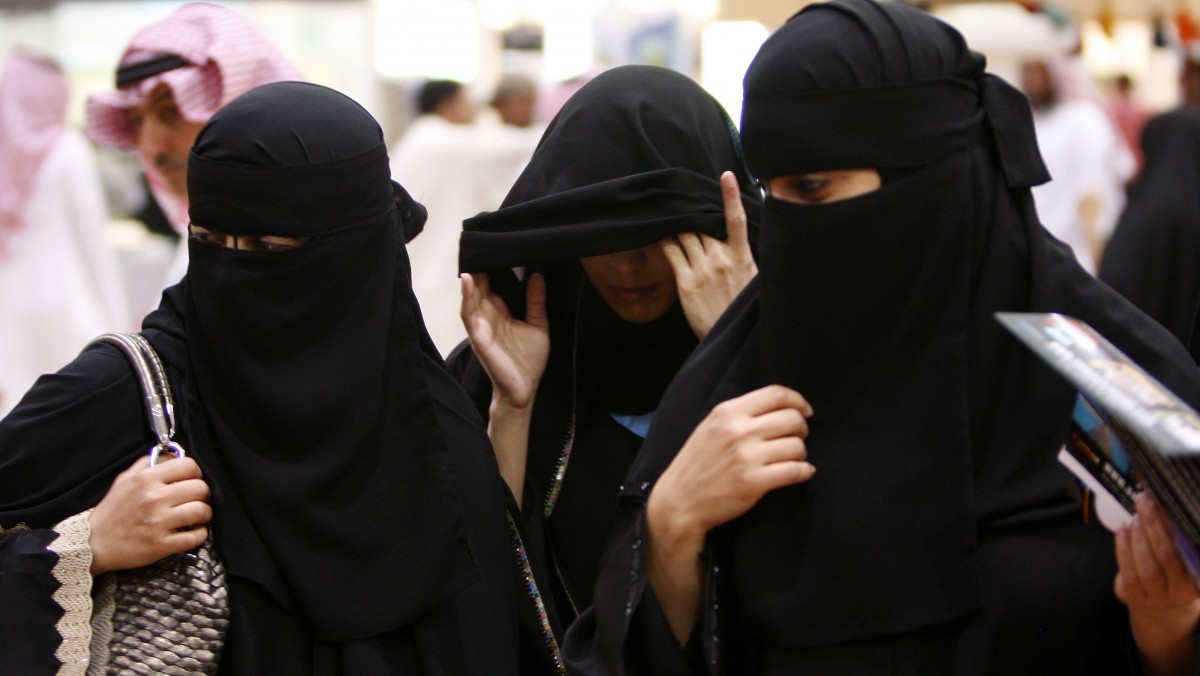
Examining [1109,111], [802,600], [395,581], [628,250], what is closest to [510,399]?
[628,250]

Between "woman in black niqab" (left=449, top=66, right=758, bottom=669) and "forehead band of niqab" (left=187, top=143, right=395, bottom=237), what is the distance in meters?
0.37

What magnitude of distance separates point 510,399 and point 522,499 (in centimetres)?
17

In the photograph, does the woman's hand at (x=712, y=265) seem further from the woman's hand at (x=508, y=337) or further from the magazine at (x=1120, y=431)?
the magazine at (x=1120, y=431)

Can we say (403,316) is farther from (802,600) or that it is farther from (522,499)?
(802,600)

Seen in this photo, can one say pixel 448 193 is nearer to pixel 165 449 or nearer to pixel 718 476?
pixel 165 449

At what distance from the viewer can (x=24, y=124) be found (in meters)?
5.73

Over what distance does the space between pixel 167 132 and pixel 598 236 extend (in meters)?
1.55

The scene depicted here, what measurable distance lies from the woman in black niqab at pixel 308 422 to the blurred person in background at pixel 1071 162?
18.3 ft

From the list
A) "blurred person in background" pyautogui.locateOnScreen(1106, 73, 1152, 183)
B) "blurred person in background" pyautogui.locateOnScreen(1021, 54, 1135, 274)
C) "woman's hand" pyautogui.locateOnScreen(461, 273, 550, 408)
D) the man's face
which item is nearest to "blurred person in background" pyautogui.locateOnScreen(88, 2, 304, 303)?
the man's face

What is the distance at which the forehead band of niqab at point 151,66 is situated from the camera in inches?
135

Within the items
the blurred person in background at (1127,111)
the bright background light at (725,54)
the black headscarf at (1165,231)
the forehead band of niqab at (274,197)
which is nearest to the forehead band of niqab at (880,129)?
the forehead band of niqab at (274,197)

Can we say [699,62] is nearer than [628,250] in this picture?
No

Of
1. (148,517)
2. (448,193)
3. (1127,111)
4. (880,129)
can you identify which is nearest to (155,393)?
(148,517)

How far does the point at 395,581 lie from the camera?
6.71 feet
